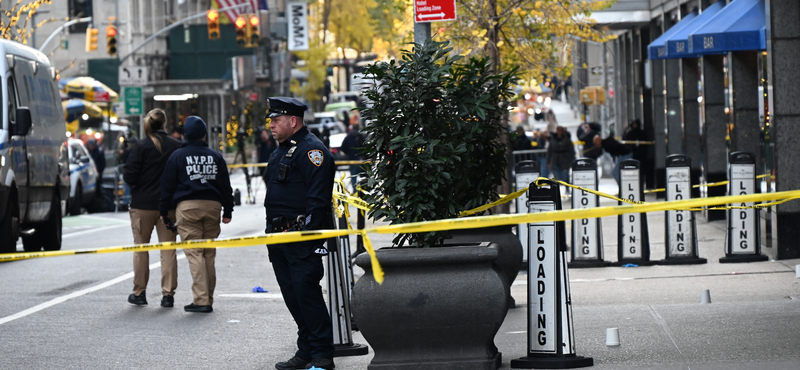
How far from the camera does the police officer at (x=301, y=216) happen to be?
7000 mm

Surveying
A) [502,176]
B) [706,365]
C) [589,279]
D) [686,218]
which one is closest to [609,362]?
[706,365]

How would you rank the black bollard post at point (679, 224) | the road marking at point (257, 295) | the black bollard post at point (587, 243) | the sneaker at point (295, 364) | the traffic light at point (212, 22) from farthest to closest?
1. the traffic light at point (212, 22)
2. the black bollard post at point (587, 243)
3. the black bollard post at point (679, 224)
4. the road marking at point (257, 295)
5. the sneaker at point (295, 364)

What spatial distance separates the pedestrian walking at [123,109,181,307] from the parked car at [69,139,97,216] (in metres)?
15.0

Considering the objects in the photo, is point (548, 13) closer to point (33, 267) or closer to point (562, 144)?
point (562, 144)

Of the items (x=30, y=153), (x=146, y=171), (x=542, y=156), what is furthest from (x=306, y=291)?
(x=542, y=156)

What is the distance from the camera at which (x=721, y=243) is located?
14258 mm

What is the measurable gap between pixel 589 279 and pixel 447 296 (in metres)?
5.54

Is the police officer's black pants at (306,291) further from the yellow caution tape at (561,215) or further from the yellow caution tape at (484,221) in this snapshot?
the yellow caution tape at (561,215)

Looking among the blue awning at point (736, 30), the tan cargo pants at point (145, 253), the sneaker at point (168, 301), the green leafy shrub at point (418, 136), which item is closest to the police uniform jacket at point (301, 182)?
the green leafy shrub at point (418, 136)

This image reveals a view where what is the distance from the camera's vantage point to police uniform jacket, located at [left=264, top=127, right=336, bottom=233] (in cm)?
697

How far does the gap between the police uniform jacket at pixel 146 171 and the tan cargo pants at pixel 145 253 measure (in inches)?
3.8

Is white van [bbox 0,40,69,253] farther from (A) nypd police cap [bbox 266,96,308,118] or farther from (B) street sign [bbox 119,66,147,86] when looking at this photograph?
(B) street sign [bbox 119,66,147,86]

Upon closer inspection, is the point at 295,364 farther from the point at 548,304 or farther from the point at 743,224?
the point at 743,224

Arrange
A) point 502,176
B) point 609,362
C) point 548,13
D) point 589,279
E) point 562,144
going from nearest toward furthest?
1. point 609,362
2. point 502,176
3. point 589,279
4. point 548,13
5. point 562,144
